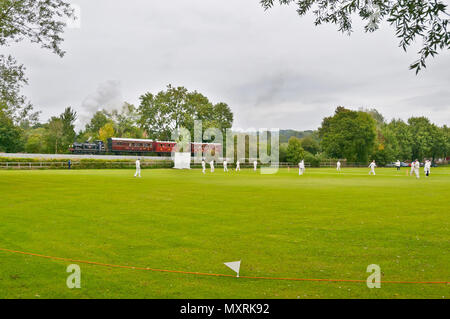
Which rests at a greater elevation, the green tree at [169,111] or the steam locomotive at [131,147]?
the green tree at [169,111]

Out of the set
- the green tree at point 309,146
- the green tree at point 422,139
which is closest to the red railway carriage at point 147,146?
the green tree at point 309,146

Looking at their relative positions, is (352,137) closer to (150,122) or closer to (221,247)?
(150,122)

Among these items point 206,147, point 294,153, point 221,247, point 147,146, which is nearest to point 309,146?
point 294,153

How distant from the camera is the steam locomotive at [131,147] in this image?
2589 inches

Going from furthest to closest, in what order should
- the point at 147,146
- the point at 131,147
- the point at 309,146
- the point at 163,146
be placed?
the point at 309,146 < the point at 163,146 < the point at 147,146 < the point at 131,147

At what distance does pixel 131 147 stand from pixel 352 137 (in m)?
57.5

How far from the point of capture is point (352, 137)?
92438 mm

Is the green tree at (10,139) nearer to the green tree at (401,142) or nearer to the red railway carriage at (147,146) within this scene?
the red railway carriage at (147,146)

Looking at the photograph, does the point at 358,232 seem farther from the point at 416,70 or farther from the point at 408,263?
the point at 416,70

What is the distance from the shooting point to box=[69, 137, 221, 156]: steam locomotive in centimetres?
6575

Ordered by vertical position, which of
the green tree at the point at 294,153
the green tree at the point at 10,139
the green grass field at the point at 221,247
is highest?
the green tree at the point at 10,139

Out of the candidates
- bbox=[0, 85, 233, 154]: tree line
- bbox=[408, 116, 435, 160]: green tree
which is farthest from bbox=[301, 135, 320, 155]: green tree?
bbox=[0, 85, 233, 154]: tree line

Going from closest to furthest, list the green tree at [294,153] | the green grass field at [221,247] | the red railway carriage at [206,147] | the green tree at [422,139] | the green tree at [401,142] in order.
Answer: the green grass field at [221,247]
the red railway carriage at [206,147]
the green tree at [294,153]
the green tree at [401,142]
the green tree at [422,139]

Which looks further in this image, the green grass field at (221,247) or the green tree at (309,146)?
the green tree at (309,146)
